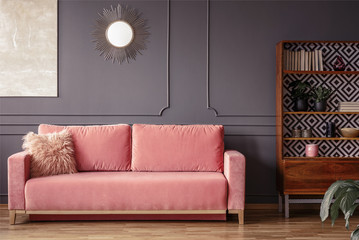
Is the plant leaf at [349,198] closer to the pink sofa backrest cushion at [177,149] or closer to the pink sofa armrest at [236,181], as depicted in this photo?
the pink sofa armrest at [236,181]

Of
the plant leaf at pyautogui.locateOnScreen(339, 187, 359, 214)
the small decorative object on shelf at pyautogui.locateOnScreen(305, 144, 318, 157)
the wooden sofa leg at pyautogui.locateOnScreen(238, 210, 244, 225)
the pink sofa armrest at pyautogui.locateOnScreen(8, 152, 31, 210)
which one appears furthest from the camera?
the small decorative object on shelf at pyautogui.locateOnScreen(305, 144, 318, 157)

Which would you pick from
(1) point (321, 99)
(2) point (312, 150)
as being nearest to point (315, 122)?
(1) point (321, 99)

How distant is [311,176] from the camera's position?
12.4ft

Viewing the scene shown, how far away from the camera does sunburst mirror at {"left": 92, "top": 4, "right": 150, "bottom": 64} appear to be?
424 cm

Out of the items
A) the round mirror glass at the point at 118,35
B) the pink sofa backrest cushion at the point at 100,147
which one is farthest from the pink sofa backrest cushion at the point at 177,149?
the round mirror glass at the point at 118,35

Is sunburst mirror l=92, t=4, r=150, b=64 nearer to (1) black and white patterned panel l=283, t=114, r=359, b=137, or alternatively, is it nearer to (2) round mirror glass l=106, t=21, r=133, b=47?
(2) round mirror glass l=106, t=21, r=133, b=47

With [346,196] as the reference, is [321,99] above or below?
above

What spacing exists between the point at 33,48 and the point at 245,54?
2.39 metres

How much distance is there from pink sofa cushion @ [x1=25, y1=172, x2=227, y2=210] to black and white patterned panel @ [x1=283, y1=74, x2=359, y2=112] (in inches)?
57.0

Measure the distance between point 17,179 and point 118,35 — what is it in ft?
6.21

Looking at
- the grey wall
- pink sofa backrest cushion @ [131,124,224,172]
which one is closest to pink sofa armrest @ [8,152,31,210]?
the grey wall

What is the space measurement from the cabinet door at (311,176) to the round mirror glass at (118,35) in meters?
2.21

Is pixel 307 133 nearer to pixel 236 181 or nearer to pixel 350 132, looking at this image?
pixel 350 132

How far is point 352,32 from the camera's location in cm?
425
